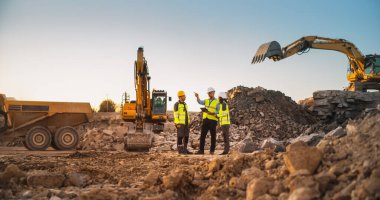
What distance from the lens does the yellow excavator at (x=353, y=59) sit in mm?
17391

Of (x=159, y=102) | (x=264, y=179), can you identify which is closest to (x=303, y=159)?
(x=264, y=179)

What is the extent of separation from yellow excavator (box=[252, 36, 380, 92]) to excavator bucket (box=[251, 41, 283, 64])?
5.20 ft

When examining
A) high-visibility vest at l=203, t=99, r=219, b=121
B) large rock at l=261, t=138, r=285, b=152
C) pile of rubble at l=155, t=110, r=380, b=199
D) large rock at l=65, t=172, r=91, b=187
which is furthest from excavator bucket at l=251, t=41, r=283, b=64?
large rock at l=65, t=172, r=91, b=187

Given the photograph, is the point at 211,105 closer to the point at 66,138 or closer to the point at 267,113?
the point at 66,138

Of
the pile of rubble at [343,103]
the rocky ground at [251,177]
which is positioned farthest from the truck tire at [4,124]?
the pile of rubble at [343,103]

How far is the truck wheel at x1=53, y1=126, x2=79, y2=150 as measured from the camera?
49.3 ft

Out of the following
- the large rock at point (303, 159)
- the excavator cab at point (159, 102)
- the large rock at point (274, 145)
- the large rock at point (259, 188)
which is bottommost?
the large rock at point (259, 188)

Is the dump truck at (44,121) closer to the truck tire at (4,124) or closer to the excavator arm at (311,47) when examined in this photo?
the truck tire at (4,124)

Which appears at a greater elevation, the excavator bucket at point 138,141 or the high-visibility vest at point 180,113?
the high-visibility vest at point 180,113

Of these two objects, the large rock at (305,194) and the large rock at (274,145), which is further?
the large rock at (274,145)

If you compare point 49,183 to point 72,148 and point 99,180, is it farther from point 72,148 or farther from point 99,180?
point 72,148

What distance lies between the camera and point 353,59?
1934 centimetres

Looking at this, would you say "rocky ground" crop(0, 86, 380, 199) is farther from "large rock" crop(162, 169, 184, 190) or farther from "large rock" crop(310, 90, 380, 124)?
"large rock" crop(310, 90, 380, 124)

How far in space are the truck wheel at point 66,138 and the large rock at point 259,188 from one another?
484 inches
